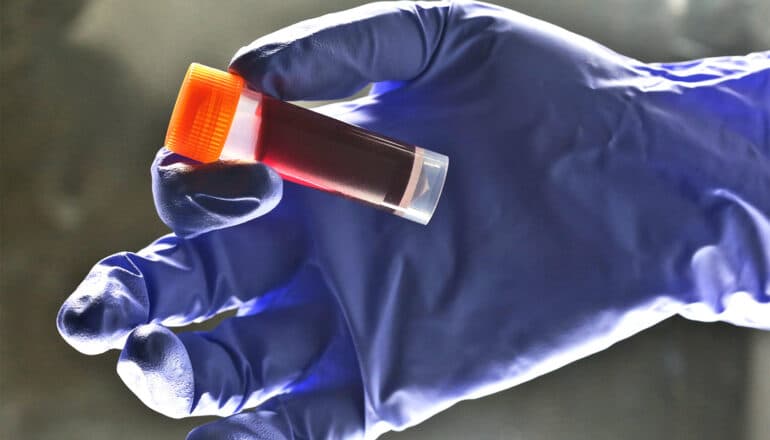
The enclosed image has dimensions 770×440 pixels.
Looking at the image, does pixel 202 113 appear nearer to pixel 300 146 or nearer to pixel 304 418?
pixel 300 146

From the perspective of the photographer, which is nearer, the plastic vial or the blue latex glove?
the plastic vial

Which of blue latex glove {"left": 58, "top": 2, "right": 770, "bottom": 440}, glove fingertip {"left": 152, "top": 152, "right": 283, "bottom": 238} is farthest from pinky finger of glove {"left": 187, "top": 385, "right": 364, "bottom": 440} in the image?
glove fingertip {"left": 152, "top": 152, "right": 283, "bottom": 238}

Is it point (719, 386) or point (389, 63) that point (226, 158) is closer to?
point (389, 63)

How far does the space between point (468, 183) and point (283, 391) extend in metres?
0.26

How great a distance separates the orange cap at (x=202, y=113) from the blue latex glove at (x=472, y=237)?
0.06 m

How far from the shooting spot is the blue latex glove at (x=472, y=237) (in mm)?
681

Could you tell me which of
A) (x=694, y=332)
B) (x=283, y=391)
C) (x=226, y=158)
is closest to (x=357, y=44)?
(x=226, y=158)

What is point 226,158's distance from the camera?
0.62 meters

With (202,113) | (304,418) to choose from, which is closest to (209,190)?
(202,113)

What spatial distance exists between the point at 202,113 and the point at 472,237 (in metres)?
0.29

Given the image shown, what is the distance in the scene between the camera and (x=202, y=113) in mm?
579

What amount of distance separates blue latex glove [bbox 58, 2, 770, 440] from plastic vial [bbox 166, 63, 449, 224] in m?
0.04

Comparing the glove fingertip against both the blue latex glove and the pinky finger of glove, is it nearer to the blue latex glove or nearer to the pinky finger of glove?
the blue latex glove

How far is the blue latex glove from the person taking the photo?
2.23ft
